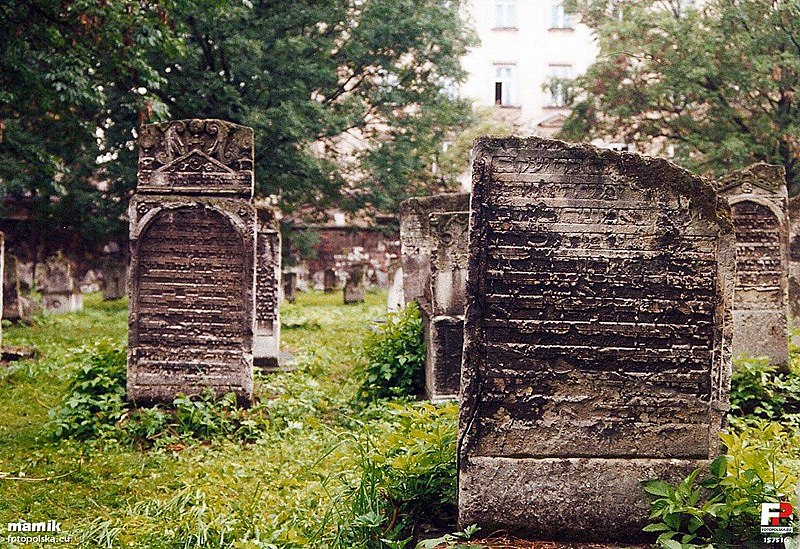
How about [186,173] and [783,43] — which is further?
[783,43]

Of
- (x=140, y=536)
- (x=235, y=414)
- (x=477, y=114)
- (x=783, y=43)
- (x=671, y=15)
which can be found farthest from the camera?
(x=477, y=114)

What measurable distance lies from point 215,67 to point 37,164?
22.0 ft

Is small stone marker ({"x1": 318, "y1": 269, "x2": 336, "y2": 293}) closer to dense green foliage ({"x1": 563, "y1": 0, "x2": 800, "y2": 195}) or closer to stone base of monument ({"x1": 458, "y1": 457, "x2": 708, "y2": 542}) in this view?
dense green foliage ({"x1": 563, "y1": 0, "x2": 800, "y2": 195})

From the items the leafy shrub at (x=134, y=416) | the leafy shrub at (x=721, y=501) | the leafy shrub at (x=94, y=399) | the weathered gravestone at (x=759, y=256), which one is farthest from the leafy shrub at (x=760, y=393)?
the leafy shrub at (x=94, y=399)

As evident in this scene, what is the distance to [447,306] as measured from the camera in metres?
7.42

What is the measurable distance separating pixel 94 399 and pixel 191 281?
1.30 meters

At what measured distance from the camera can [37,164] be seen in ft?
40.8

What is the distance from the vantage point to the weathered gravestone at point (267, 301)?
392 inches

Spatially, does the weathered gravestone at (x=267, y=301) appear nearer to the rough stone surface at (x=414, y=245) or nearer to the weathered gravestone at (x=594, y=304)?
the rough stone surface at (x=414, y=245)

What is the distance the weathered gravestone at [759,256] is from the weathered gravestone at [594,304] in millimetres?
4422

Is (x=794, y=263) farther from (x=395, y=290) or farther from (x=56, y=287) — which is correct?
(x=56, y=287)

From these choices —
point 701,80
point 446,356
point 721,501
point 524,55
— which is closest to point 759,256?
point 446,356

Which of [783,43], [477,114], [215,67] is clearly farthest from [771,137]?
[215,67]

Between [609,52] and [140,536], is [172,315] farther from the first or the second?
[609,52]
